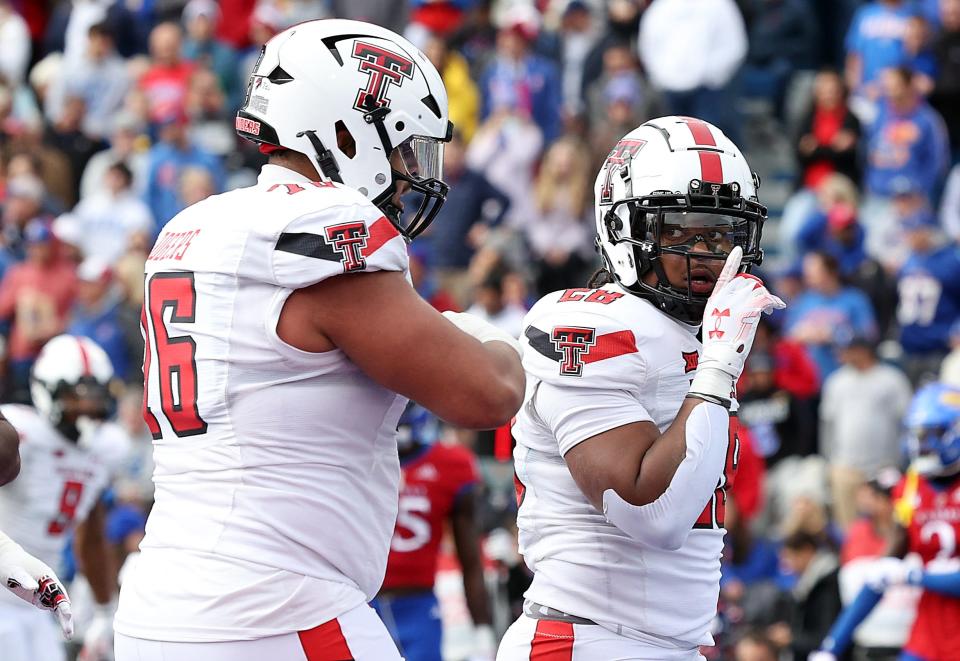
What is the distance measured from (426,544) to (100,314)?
198 inches

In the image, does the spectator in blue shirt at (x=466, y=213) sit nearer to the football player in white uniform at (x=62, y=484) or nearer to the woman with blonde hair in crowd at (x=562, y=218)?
the woman with blonde hair in crowd at (x=562, y=218)

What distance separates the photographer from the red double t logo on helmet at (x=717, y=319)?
11.9ft

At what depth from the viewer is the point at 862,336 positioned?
1047 cm

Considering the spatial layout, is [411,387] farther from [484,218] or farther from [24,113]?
[24,113]

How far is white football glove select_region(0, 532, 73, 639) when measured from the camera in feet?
12.0

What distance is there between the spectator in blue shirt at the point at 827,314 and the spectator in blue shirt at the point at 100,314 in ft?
15.5

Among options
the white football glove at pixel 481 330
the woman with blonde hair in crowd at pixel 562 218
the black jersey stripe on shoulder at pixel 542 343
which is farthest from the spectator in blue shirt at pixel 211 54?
the white football glove at pixel 481 330

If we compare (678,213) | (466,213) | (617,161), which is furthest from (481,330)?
(466,213)

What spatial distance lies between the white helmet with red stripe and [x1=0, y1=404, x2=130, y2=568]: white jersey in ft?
10.8

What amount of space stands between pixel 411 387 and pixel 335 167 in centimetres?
53

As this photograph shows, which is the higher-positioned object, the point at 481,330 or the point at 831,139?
the point at 481,330

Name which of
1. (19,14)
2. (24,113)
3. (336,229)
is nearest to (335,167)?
(336,229)

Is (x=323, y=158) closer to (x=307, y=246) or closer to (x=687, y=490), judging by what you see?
(x=307, y=246)

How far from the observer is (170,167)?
41.9ft
